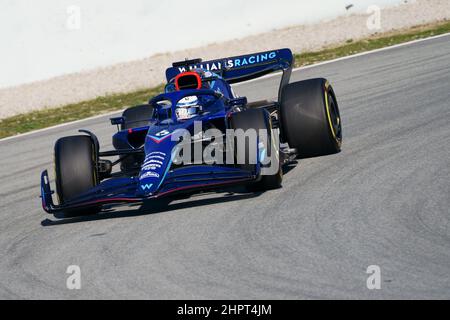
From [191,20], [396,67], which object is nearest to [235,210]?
[396,67]

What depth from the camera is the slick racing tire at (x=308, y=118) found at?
29.5ft

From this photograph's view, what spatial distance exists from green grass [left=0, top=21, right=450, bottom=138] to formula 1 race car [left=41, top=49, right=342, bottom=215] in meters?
6.23

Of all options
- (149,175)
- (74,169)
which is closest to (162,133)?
(149,175)

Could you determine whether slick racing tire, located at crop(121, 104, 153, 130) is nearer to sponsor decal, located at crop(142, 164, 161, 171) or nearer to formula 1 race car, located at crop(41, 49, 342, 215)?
formula 1 race car, located at crop(41, 49, 342, 215)

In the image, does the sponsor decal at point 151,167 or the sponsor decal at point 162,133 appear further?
the sponsor decal at point 162,133

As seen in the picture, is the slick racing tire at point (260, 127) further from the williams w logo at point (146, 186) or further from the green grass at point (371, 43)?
the green grass at point (371, 43)

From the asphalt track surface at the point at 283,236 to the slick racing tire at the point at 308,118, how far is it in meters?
0.22

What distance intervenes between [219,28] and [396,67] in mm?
5326

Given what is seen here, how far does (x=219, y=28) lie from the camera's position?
1892 centimetres

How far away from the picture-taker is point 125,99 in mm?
16875

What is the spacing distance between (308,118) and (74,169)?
250 centimetres

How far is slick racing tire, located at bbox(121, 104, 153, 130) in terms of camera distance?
10406mm

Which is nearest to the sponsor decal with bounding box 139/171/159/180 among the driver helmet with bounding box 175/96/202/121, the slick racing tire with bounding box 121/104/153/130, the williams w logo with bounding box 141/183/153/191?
the williams w logo with bounding box 141/183/153/191

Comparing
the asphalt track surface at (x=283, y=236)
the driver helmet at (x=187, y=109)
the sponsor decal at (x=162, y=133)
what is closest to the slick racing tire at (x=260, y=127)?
the asphalt track surface at (x=283, y=236)
